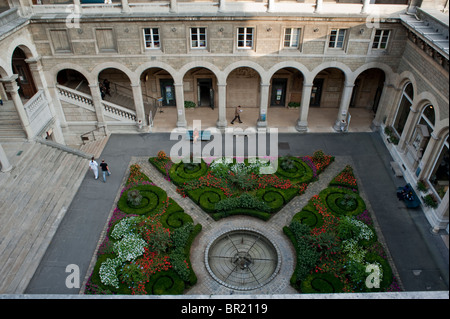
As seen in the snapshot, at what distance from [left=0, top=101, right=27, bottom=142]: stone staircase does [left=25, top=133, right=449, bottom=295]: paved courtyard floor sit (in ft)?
19.7

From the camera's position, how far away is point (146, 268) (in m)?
19.6

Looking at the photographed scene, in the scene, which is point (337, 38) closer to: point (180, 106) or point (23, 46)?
point (180, 106)

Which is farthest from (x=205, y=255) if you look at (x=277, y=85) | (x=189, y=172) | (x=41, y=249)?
(x=277, y=85)

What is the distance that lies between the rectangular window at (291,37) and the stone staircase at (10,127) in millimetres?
21114

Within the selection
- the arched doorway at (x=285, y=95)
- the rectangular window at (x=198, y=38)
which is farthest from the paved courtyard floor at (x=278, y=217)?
the rectangular window at (x=198, y=38)

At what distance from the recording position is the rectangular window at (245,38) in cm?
2794

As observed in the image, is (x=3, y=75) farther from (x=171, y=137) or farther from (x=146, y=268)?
(x=146, y=268)

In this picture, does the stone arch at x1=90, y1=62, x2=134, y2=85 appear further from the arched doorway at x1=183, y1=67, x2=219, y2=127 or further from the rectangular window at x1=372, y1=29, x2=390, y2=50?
the rectangular window at x1=372, y1=29, x2=390, y2=50

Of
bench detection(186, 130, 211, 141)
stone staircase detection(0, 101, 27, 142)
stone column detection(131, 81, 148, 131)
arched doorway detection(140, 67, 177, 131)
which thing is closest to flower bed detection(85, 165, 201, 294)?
bench detection(186, 130, 211, 141)

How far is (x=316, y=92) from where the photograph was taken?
35969mm

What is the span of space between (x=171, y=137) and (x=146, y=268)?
14103mm

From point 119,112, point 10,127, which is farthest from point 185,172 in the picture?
point 10,127

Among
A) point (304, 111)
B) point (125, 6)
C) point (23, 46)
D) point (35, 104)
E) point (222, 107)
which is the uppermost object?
point (125, 6)

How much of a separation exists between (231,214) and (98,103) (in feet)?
50.7
